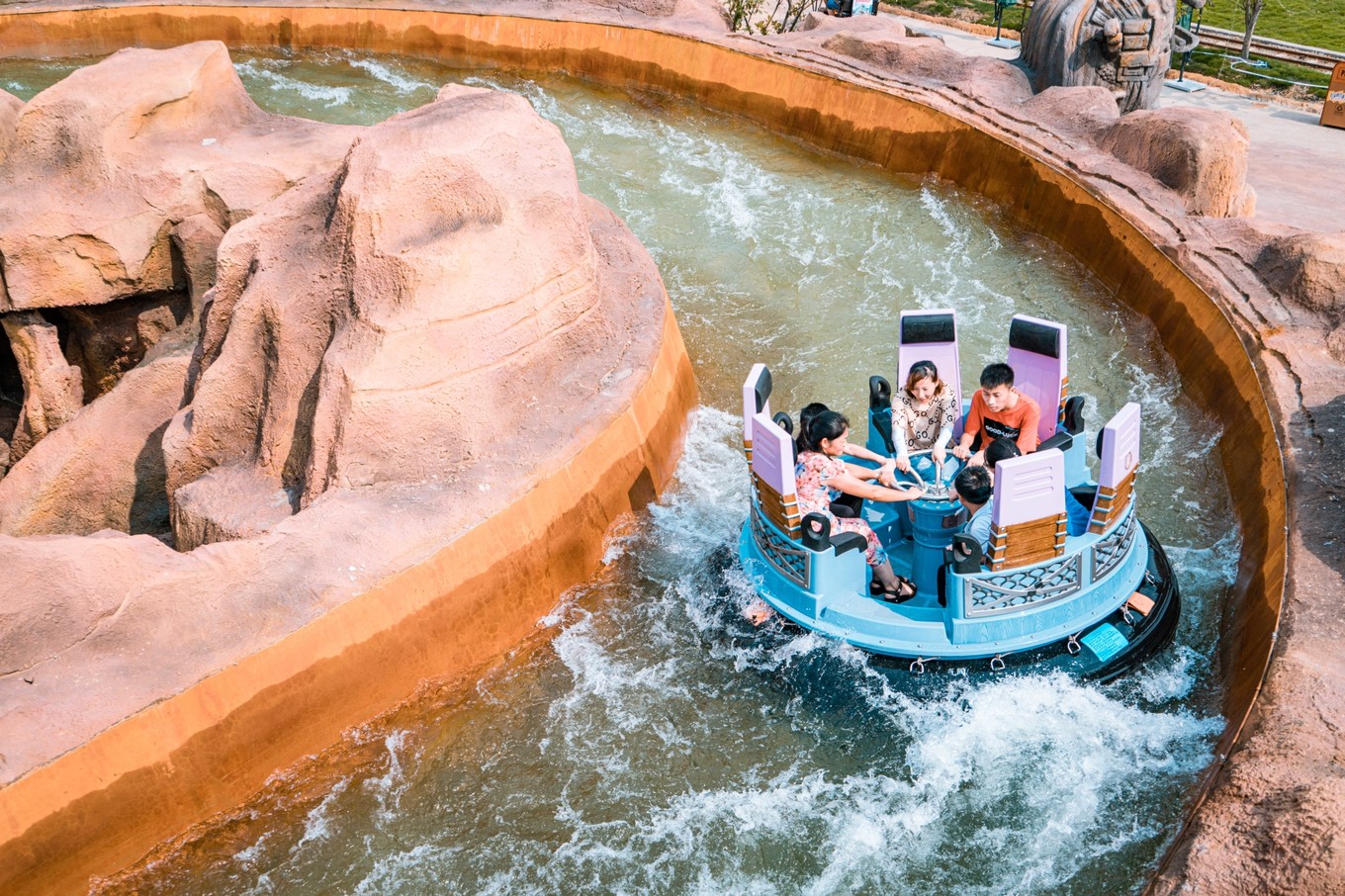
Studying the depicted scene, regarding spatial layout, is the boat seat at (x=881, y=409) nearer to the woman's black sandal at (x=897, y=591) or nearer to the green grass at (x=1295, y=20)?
the woman's black sandal at (x=897, y=591)

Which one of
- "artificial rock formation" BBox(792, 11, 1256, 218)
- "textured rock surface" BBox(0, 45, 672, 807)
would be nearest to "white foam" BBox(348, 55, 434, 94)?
"artificial rock formation" BBox(792, 11, 1256, 218)

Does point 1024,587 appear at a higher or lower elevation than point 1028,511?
lower

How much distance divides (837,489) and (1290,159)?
8.28m

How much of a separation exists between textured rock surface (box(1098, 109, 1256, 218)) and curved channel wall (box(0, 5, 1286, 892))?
0.57 m

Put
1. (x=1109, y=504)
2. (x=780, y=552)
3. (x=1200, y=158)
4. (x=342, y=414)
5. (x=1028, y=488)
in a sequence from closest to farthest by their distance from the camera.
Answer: (x=1028, y=488), (x=1109, y=504), (x=780, y=552), (x=342, y=414), (x=1200, y=158)

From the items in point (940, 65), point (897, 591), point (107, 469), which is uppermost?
point (940, 65)

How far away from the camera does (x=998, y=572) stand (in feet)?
15.5

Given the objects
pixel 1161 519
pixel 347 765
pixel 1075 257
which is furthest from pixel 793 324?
pixel 347 765

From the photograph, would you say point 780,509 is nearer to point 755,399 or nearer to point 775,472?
point 775,472

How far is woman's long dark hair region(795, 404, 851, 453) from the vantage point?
5.19m

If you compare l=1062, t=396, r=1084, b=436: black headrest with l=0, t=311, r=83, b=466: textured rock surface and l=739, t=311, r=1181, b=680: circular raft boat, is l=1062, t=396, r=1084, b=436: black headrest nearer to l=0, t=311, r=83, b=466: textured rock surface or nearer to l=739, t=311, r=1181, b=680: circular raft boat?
l=739, t=311, r=1181, b=680: circular raft boat

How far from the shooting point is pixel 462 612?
5324 mm

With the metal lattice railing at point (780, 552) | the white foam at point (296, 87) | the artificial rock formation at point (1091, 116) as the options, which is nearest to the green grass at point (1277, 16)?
the artificial rock formation at point (1091, 116)

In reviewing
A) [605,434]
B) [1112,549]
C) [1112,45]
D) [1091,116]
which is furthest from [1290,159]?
[605,434]
